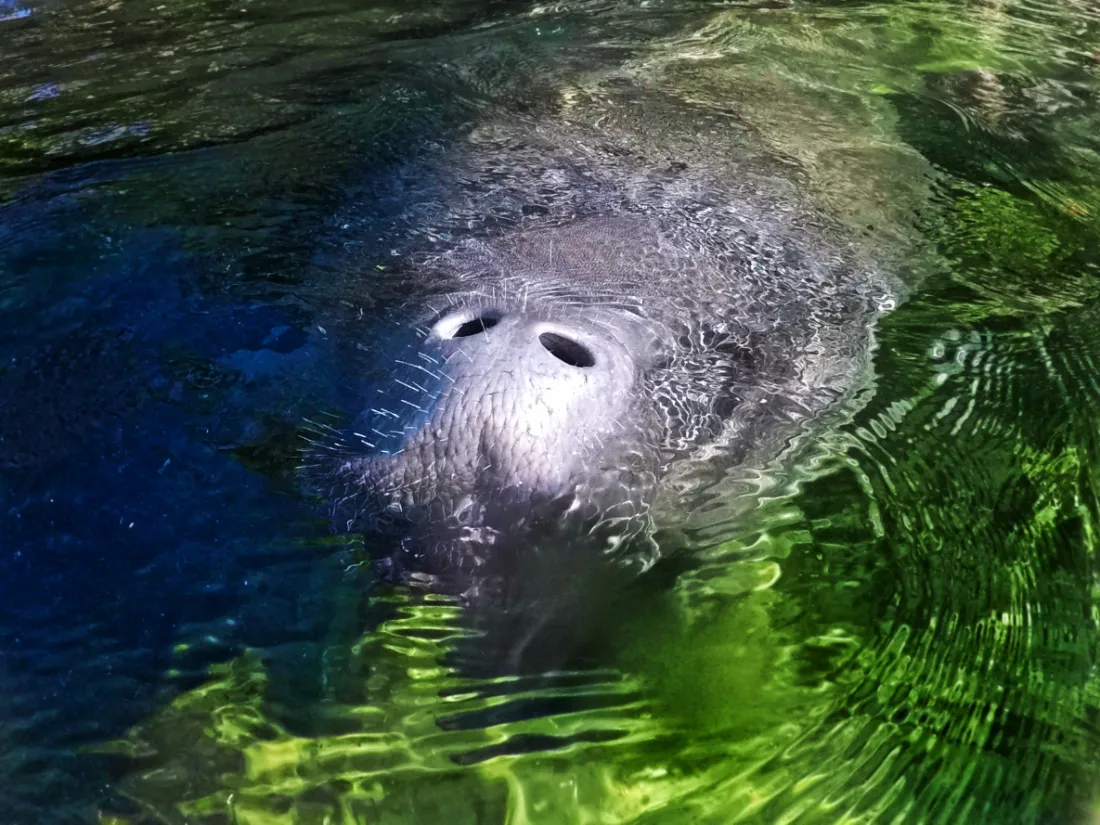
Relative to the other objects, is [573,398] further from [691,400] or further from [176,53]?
[176,53]

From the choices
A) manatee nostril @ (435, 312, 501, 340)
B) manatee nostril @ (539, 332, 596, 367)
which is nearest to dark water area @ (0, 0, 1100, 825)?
manatee nostril @ (435, 312, 501, 340)

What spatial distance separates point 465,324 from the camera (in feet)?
7.33

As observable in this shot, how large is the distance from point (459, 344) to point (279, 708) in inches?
33.2

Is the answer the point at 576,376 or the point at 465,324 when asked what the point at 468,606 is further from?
the point at 465,324

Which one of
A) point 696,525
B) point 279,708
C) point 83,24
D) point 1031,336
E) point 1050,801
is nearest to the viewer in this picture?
point 1050,801

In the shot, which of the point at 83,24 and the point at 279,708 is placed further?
the point at 83,24

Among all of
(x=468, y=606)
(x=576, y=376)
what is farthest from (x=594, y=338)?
(x=468, y=606)

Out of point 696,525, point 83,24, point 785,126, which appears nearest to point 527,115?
point 785,126

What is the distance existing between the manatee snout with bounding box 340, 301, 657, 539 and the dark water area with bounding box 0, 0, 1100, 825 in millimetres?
136

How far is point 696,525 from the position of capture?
196 cm

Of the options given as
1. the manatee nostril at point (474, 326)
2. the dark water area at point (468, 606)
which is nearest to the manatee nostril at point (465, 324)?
the manatee nostril at point (474, 326)

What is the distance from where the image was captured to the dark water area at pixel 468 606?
1.57 meters

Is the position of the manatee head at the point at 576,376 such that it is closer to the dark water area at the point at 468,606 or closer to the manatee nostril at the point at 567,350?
the manatee nostril at the point at 567,350

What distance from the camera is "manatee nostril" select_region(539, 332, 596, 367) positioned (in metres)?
2.10
